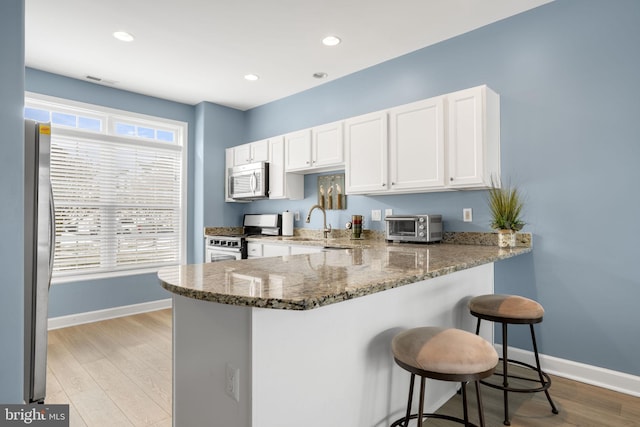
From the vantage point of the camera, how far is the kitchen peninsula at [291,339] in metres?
1.14

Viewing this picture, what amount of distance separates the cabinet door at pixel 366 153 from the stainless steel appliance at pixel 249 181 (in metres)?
1.34

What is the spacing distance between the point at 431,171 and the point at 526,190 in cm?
74

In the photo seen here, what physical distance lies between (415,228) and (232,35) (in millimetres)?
2398

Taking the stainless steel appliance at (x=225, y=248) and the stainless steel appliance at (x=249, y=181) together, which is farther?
the stainless steel appliance at (x=249, y=181)

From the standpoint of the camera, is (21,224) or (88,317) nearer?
(21,224)

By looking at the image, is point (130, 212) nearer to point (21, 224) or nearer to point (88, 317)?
point (88, 317)

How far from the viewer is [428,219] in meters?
3.08

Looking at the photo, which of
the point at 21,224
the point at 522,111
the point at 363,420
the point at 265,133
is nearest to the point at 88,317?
the point at 21,224

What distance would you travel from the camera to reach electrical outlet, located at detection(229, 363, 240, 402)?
47.1 inches

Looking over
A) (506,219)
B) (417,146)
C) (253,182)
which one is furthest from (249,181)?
(506,219)

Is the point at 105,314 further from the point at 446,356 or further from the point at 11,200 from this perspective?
the point at 446,356

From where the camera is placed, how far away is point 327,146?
3881 mm

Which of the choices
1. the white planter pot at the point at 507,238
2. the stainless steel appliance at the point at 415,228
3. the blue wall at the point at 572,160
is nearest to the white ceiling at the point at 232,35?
the blue wall at the point at 572,160

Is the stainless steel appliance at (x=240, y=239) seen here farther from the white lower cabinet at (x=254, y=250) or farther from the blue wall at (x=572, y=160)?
the blue wall at (x=572, y=160)
